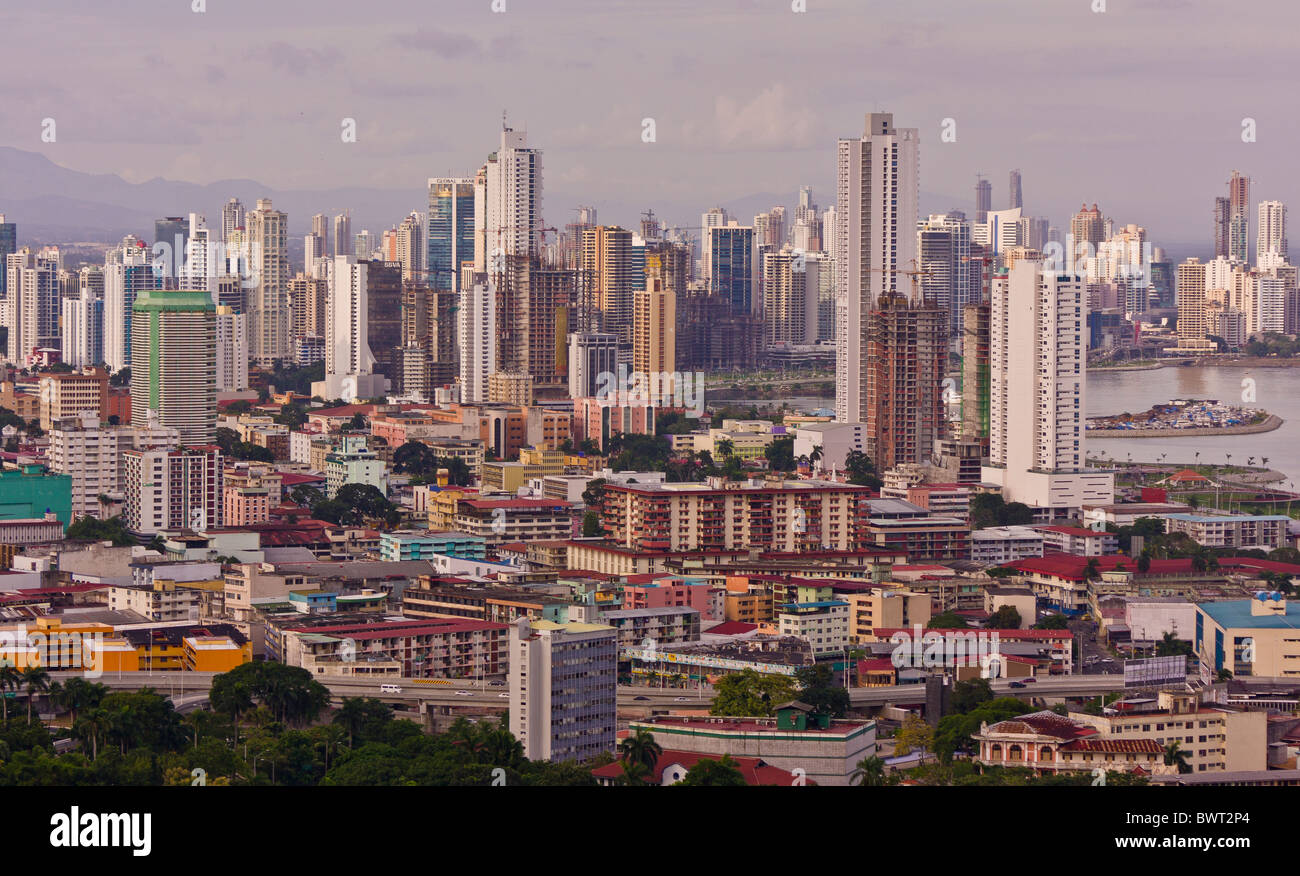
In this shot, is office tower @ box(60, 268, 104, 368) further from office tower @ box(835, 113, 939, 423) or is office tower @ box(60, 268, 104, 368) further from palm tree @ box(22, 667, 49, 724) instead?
palm tree @ box(22, 667, 49, 724)

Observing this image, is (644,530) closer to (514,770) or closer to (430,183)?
(514,770)

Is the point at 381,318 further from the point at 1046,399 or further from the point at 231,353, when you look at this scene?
the point at 1046,399

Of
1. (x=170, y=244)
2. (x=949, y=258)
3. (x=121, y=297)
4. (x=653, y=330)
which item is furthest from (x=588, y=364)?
(x=949, y=258)

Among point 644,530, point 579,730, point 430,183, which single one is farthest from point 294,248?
point 579,730

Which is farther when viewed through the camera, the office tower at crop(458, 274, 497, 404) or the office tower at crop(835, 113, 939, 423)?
the office tower at crop(458, 274, 497, 404)

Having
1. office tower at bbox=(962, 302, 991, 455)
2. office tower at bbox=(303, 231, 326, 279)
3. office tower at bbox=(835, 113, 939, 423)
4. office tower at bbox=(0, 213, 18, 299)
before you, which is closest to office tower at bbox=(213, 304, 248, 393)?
office tower at bbox=(0, 213, 18, 299)

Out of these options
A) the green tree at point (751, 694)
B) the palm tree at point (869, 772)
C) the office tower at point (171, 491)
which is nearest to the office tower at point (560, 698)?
the green tree at point (751, 694)

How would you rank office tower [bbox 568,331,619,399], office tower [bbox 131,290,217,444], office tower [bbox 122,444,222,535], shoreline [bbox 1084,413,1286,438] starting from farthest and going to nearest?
shoreline [bbox 1084,413,1286,438] → office tower [bbox 568,331,619,399] → office tower [bbox 131,290,217,444] → office tower [bbox 122,444,222,535]
